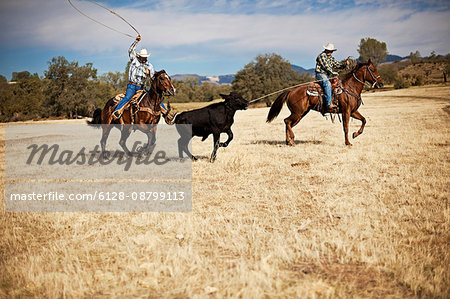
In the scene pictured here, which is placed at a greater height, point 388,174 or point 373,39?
point 373,39

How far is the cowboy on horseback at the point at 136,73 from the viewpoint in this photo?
983 centimetres

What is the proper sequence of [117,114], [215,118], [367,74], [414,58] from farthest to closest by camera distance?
[414,58]
[367,74]
[117,114]
[215,118]

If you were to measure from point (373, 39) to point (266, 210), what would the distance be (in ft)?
501

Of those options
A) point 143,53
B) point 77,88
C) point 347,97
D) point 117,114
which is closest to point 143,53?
point 143,53

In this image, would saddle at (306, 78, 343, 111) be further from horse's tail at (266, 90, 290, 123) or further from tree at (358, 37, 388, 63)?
tree at (358, 37, 388, 63)

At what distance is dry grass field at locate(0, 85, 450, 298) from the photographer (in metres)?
3.38

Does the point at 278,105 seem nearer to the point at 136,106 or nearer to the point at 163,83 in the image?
the point at 163,83

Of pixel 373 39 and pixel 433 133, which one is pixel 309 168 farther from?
pixel 373 39

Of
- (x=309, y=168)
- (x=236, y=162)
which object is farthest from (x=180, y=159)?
(x=309, y=168)

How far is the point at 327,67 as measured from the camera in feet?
39.0

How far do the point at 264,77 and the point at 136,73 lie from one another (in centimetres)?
5839

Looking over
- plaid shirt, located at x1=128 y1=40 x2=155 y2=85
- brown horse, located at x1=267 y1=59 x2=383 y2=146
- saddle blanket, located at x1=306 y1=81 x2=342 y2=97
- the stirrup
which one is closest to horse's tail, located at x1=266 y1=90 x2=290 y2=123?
brown horse, located at x1=267 y1=59 x2=383 y2=146

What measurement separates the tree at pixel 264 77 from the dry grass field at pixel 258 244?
56466 millimetres

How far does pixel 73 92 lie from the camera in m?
57.0
